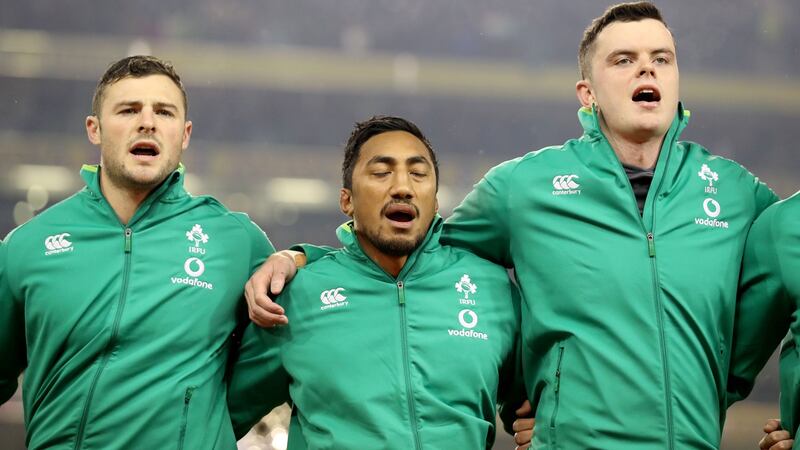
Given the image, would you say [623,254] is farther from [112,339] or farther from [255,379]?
[112,339]

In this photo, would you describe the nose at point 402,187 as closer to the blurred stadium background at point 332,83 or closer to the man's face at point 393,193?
the man's face at point 393,193

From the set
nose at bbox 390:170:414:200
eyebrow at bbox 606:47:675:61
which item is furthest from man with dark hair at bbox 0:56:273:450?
eyebrow at bbox 606:47:675:61

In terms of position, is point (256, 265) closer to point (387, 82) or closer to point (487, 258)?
point (487, 258)

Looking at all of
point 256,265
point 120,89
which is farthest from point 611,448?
point 120,89

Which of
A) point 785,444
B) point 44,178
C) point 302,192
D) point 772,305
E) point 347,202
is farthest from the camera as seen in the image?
point 302,192

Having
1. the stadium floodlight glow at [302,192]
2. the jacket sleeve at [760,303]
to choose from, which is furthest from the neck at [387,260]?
the stadium floodlight glow at [302,192]

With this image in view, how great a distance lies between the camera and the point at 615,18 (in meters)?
2.44

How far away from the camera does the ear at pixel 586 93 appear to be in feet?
8.12

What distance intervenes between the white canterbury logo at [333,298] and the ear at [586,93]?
748 millimetres

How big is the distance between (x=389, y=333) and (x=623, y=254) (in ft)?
1.70

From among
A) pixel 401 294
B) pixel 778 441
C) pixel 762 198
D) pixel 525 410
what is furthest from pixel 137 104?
pixel 778 441

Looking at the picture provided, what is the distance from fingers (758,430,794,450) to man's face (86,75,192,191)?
1.43 meters

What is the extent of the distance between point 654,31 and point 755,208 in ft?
1.51

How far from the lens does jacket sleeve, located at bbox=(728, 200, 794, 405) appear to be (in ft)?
7.16
